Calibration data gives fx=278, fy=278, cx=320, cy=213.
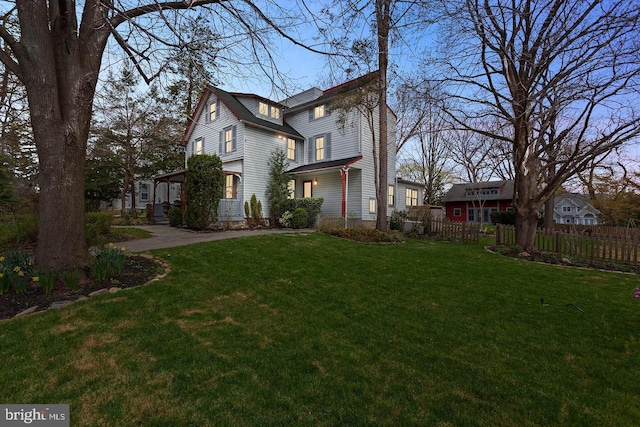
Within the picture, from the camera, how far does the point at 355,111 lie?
15758 mm

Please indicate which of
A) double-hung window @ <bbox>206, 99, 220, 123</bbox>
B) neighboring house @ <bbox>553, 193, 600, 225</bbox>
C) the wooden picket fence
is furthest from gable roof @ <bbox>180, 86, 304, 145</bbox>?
neighboring house @ <bbox>553, 193, 600, 225</bbox>

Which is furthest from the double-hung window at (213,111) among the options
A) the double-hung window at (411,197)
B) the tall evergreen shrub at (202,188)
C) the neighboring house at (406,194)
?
the double-hung window at (411,197)

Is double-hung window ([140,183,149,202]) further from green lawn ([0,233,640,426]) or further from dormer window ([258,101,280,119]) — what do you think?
green lawn ([0,233,640,426])

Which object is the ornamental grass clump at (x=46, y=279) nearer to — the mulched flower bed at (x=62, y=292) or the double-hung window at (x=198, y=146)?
the mulched flower bed at (x=62, y=292)

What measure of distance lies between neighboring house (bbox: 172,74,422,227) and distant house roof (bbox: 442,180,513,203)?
16634 mm

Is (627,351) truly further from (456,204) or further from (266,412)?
(456,204)

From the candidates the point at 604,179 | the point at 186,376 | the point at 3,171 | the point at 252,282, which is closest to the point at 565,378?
the point at 186,376

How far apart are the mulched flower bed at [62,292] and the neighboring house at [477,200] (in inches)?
1207

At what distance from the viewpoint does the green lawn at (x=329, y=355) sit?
6.90 feet

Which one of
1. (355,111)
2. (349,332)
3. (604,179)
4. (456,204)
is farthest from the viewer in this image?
(456,204)

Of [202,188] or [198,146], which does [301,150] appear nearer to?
[198,146]

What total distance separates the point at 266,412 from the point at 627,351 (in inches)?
157

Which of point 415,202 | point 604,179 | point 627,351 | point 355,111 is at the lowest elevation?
point 627,351

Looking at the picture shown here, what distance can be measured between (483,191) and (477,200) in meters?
1.22
